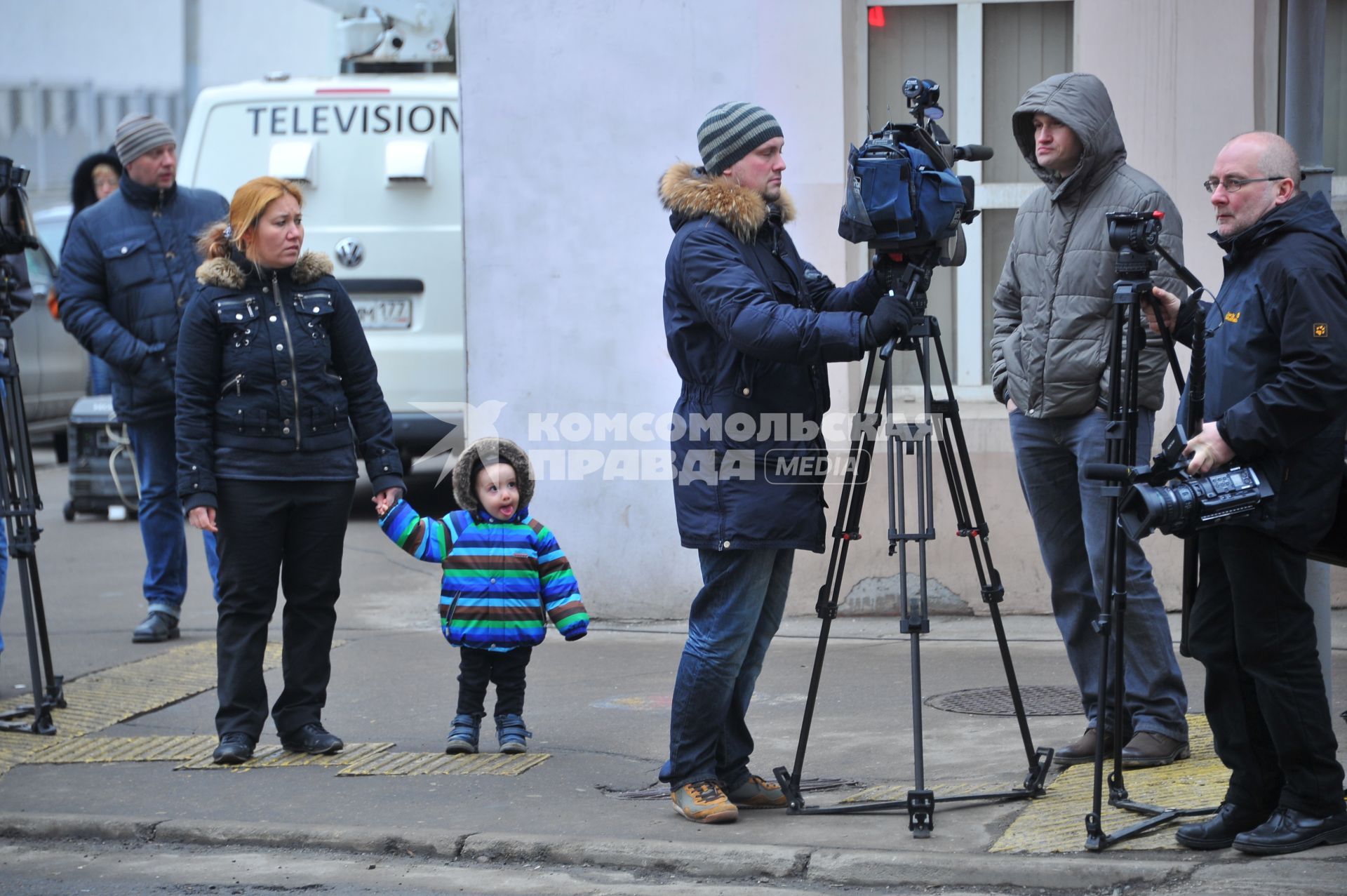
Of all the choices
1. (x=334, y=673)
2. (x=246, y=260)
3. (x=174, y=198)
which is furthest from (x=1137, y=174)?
(x=174, y=198)

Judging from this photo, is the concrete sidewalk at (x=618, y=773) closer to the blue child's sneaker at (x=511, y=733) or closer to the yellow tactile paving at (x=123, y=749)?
the yellow tactile paving at (x=123, y=749)

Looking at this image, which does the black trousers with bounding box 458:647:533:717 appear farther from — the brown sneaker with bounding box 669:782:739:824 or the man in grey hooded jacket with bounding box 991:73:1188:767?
the man in grey hooded jacket with bounding box 991:73:1188:767

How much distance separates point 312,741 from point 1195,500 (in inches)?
136

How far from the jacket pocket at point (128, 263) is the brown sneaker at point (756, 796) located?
440cm

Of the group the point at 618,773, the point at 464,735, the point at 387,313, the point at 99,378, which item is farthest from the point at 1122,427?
the point at 99,378

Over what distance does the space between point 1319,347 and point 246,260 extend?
3795 millimetres

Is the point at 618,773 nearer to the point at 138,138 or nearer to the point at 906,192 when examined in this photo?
the point at 906,192

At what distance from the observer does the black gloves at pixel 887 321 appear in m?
4.94

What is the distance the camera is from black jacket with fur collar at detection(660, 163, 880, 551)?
5238mm

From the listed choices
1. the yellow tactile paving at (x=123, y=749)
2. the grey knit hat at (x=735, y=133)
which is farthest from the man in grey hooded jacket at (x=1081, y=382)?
the yellow tactile paving at (x=123, y=749)

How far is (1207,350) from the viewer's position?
4.87 meters

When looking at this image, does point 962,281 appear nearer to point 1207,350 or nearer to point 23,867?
point 1207,350

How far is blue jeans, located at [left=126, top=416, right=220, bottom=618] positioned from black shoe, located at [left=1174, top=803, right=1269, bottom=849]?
5.42 metres

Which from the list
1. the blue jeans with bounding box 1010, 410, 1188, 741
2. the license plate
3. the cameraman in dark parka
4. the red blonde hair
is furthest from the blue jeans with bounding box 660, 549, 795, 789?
the license plate
